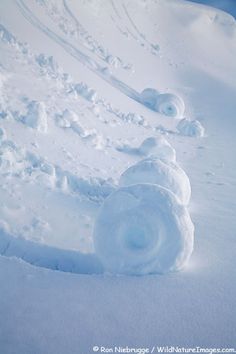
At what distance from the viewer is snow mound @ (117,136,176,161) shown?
682 cm

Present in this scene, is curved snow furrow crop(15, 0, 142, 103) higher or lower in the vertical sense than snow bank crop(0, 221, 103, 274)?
higher

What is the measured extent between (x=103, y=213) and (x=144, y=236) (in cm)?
43

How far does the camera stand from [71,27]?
51.9ft

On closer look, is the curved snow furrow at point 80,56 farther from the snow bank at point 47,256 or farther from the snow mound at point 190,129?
the snow bank at point 47,256

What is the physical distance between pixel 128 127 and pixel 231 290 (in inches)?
251

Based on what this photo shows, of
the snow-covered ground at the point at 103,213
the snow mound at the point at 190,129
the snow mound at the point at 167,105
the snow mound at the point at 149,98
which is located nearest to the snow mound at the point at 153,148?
the snow-covered ground at the point at 103,213

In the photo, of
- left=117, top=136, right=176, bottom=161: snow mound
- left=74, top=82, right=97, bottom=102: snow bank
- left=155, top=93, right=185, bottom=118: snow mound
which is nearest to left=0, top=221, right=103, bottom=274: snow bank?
left=117, top=136, right=176, bottom=161: snow mound

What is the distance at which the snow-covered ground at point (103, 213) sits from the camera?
2.62 m

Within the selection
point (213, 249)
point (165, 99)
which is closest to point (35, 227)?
point (213, 249)

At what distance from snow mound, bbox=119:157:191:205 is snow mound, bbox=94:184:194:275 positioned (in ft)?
3.84

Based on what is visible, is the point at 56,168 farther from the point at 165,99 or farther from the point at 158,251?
the point at 165,99

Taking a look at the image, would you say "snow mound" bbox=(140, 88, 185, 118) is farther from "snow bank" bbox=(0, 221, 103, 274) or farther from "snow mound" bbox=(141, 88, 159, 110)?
"snow bank" bbox=(0, 221, 103, 274)

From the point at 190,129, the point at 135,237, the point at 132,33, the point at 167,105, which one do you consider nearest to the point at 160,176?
the point at 135,237

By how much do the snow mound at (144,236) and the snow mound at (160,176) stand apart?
1.17 meters
